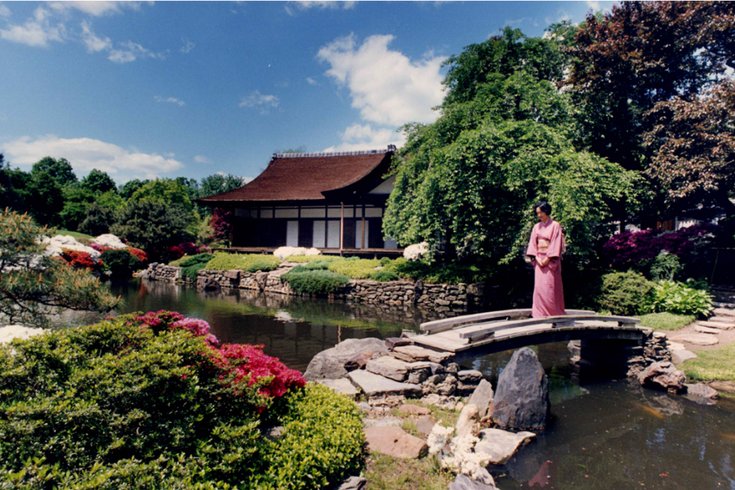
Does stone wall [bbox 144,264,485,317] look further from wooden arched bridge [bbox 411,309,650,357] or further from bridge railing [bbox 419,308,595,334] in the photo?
wooden arched bridge [bbox 411,309,650,357]

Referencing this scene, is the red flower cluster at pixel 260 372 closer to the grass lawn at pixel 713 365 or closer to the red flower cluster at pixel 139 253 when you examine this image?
the grass lawn at pixel 713 365

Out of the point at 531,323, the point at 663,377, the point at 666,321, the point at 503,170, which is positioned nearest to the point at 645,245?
the point at 666,321

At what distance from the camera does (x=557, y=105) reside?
14469 millimetres

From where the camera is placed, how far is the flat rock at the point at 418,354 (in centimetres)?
646

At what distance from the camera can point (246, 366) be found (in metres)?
4.29

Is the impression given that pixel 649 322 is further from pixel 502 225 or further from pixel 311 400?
pixel 311 400

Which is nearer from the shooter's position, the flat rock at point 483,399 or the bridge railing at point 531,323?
the flat rock at point 483,399

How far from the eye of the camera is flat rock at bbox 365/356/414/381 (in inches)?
246

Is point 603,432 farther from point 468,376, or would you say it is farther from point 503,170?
point 503,170

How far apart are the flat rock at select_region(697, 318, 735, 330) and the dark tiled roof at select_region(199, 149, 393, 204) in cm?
1621

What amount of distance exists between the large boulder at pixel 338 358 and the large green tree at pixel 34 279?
3.28m

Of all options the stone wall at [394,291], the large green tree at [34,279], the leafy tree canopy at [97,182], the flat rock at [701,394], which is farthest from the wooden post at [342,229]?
the leafy tree canopy at [97,182]

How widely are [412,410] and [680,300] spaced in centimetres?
1032

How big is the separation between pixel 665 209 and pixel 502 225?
6.63m
